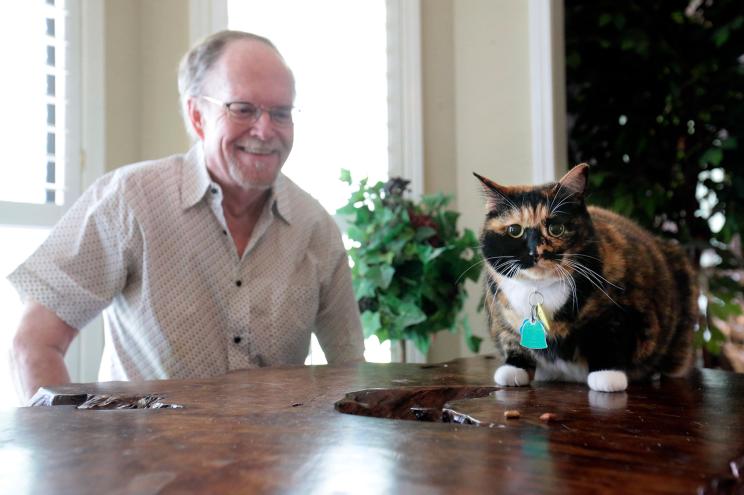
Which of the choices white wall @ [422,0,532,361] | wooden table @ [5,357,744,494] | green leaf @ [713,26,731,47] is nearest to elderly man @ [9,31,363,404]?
wooden table @ [5,357,744,494]

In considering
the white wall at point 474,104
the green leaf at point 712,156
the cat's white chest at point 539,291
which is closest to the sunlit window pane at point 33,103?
the white wall at point 474,104

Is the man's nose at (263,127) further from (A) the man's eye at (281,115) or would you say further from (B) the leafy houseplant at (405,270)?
(B) the leafy houseplant at (405,270)

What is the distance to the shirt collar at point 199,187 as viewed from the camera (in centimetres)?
180

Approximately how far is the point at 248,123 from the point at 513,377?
0.97m

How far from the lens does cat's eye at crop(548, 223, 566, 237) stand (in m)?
1.08

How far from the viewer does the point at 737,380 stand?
132cm

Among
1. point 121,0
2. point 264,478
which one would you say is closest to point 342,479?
point 264,478

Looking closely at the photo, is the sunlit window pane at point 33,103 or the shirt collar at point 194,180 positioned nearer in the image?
the shirt collar at point 194,180

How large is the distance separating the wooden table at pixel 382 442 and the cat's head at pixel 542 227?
20cm

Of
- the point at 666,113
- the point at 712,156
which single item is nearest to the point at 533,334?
the point at 712,156

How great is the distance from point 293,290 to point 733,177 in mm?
2075

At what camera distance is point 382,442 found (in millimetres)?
760

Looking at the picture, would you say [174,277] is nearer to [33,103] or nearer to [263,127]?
[263,127]

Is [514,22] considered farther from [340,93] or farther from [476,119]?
[340,93]
